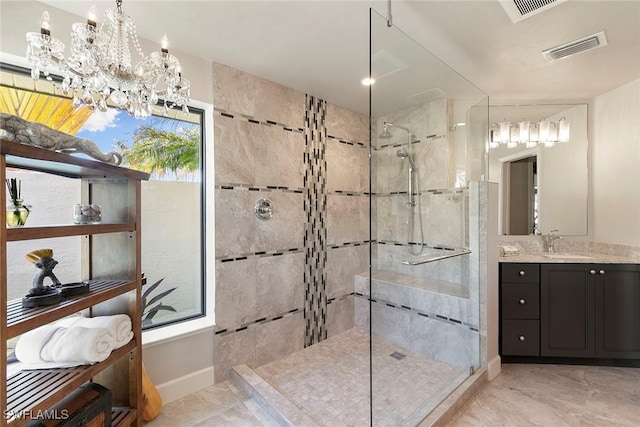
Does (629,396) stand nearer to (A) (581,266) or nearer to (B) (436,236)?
(A) (581,266)

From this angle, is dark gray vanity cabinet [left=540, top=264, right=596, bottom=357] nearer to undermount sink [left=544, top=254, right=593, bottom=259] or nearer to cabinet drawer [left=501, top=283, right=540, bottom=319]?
cabinet drawer [left=501, top=283, right=540, bottom=319]

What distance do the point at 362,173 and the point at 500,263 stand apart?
1.60 meters

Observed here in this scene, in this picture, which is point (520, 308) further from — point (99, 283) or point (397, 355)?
point (99, 283)

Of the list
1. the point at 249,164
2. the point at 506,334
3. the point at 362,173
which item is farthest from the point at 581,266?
the point at 249,164

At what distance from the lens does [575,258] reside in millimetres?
2537

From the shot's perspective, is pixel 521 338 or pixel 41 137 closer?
pixel 41 137

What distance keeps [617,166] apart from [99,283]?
4.05 meters

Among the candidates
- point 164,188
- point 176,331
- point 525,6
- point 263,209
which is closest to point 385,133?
point 525,6

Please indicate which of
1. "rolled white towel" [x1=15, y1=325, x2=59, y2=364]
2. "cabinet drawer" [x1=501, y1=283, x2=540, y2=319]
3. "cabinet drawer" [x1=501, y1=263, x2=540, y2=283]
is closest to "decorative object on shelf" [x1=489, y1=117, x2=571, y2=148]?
"cabinet drawer" [x1=501, y1=263, x2=540, y2=283]

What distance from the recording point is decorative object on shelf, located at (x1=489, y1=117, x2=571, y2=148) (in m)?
2.88

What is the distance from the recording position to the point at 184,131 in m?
2.22

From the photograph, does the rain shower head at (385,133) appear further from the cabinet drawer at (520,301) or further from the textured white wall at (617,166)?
the textured white wall at (617,166)

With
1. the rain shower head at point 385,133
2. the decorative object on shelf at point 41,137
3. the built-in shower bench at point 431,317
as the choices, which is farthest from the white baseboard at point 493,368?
the decorative object on shelf at point 41,137

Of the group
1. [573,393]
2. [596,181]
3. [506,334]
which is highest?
[596,181]
